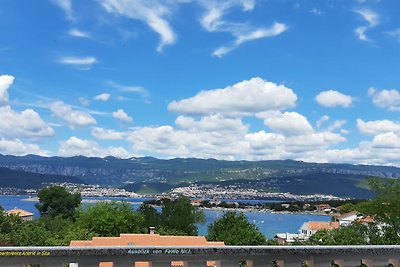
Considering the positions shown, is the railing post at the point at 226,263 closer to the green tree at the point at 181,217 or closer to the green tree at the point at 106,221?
the green tree at the point at 106,221

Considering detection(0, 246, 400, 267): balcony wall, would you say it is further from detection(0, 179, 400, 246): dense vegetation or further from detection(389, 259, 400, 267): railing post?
detection(0, 179, 400, 246): dense vegetation

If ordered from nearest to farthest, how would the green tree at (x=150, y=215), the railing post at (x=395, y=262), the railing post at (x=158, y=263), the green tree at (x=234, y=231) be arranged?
the railing post at (x=158, y=263) → the railing post at (x=395, y=262) → the green tree at (x=234, y=231) → the green tree at (x=150, y=215)

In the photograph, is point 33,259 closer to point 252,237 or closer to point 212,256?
point 212,256

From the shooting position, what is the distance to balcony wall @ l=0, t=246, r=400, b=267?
4.37 m

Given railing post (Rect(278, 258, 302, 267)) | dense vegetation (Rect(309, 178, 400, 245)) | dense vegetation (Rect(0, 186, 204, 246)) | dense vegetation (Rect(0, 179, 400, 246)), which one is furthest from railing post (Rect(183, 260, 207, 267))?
dense vegetation (Rect(0, 186, 204, 246))

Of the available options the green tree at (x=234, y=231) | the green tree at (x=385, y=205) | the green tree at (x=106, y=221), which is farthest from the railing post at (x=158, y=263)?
the green tree at (x=106, y=221)

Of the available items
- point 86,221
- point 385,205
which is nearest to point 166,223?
point 86,221

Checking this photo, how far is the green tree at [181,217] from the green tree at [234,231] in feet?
55.1

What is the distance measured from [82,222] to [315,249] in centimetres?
6782

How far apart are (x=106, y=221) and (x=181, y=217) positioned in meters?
25.0

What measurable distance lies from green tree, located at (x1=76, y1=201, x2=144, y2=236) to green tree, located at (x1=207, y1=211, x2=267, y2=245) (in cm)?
1132

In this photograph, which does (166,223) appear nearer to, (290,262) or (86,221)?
(86,221)

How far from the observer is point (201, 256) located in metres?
4.77

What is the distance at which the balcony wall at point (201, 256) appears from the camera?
437 cm
